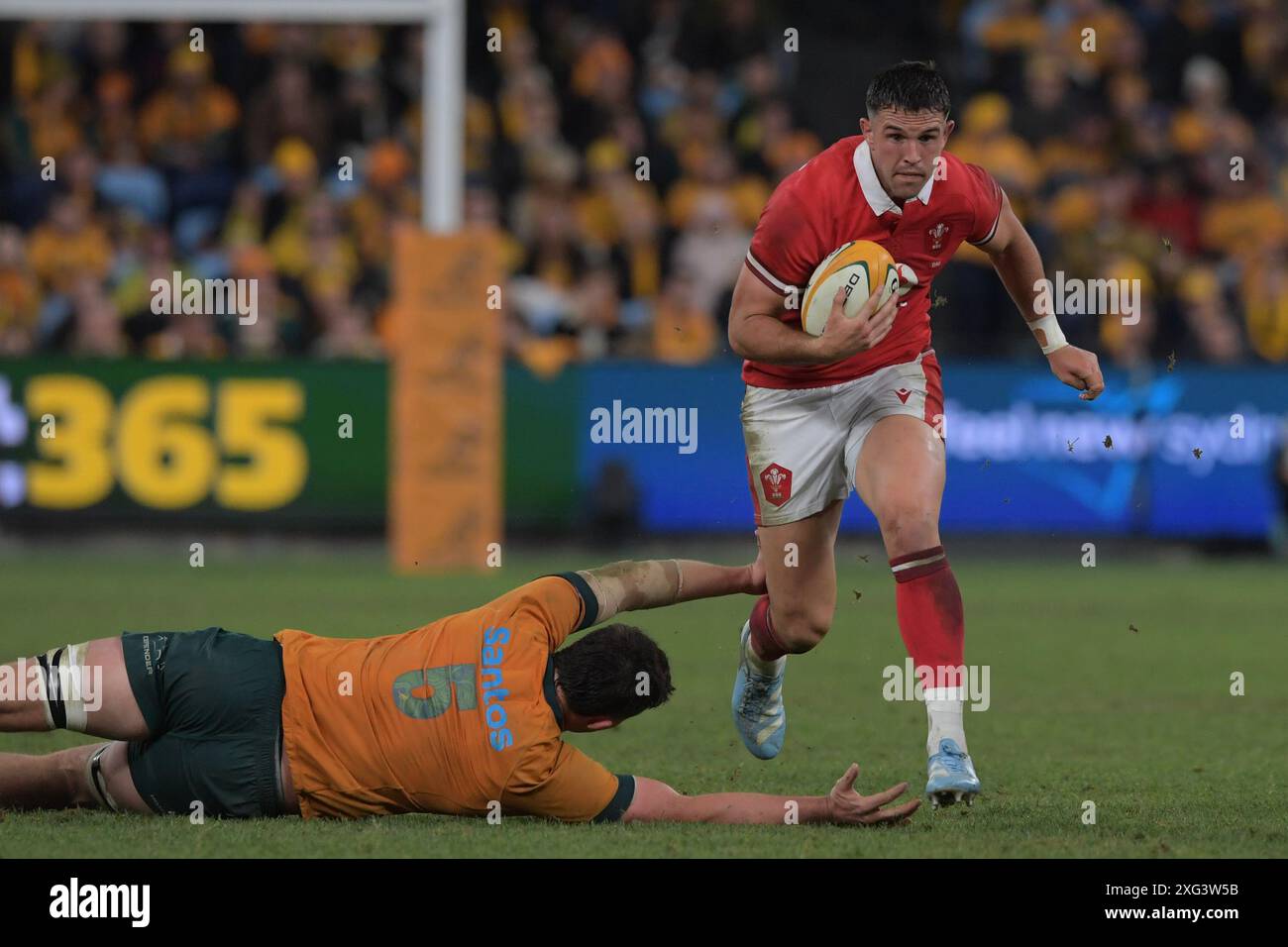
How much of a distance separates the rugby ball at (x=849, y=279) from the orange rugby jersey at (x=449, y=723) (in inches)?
52.0

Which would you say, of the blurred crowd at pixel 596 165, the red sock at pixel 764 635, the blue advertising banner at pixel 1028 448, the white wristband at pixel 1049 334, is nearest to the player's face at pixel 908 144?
the white wristband at pixel 1049 334

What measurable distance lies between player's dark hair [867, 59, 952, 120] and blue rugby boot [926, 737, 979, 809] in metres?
2.03

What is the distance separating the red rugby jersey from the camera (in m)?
6.88

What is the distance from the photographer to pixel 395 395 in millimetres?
15164

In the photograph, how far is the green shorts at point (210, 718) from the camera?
603 cm

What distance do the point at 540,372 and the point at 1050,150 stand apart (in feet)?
16.6

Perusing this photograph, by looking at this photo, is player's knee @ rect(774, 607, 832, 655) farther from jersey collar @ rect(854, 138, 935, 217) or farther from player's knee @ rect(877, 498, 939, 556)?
jersey collar @ rect(854, 138, 935, 217)

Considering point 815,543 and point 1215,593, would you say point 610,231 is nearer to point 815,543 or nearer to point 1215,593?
point 1215,593

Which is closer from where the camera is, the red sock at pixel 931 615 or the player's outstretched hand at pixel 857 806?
the player's outstretched hand at pixel 857 806

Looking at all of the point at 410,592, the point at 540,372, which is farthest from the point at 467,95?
the point at 410,592

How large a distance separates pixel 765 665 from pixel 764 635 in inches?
5.6

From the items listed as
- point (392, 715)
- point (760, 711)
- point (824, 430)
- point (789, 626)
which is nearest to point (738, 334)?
point (824, 430)

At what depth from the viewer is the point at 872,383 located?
7.19 m

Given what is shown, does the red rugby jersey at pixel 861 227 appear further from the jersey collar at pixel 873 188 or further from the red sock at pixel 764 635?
the red sock at pixel 764 635
